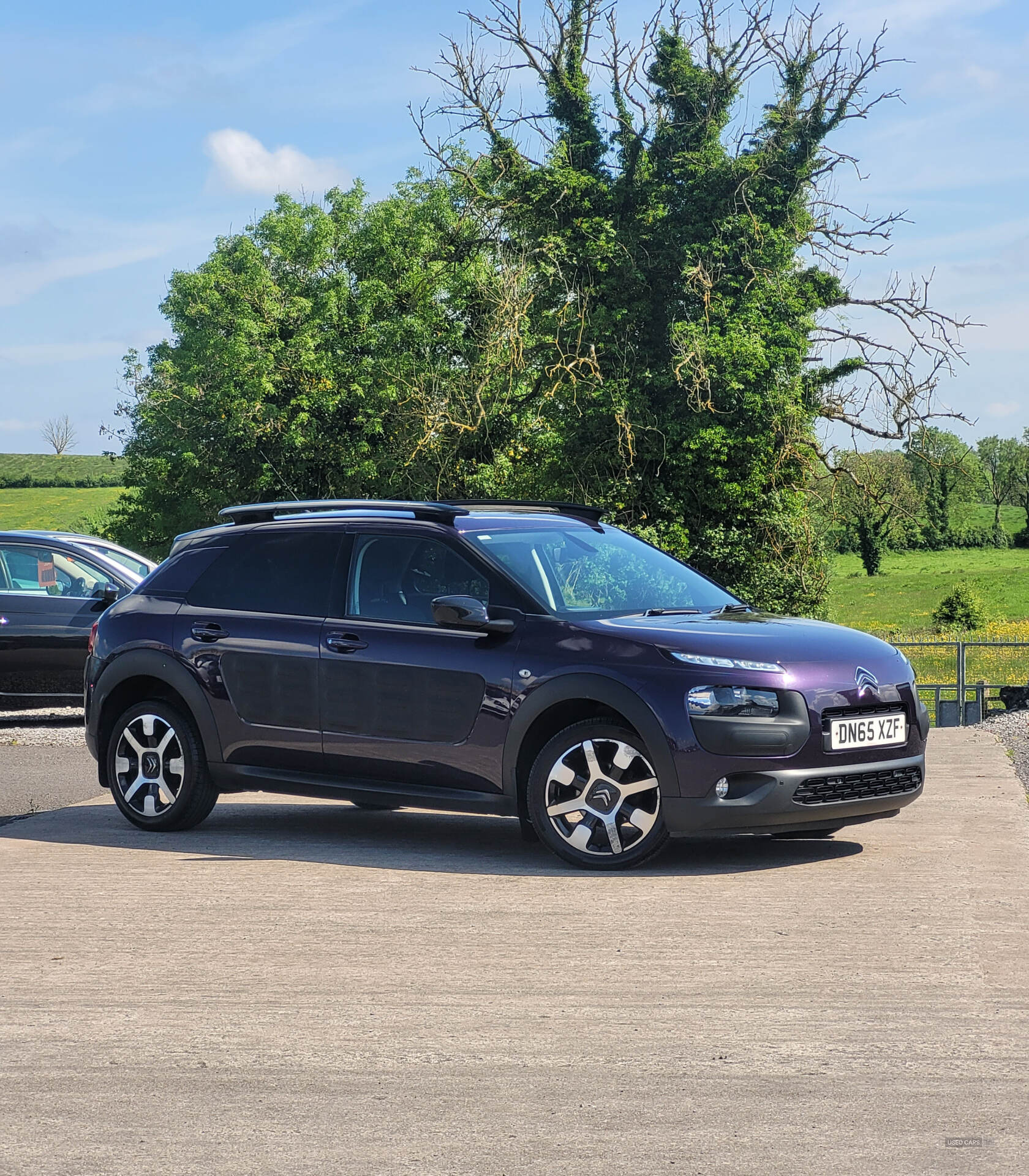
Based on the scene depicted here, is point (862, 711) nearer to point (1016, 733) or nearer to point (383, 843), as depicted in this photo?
point (383, 843)

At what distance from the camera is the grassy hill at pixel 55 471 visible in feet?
327

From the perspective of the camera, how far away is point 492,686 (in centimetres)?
760

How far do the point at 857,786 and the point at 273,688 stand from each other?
3010 millimetres

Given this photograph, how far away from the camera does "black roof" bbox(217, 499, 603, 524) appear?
8.27 metres

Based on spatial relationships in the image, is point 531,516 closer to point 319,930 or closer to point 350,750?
point 350,750

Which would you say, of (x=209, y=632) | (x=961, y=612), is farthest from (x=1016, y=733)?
(x=961, y=612)

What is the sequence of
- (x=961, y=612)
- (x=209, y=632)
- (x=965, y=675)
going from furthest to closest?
1. (x=961, y=612)
2. (x=965, y=675)
3. (x=209, y=632)

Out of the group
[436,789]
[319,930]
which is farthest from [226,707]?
[319,930]

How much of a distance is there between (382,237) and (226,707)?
42697mm

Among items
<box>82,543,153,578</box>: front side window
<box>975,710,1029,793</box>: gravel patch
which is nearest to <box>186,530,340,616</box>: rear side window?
<box>975,710,1029,793</box>: gravel patch

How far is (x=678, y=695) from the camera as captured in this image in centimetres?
717

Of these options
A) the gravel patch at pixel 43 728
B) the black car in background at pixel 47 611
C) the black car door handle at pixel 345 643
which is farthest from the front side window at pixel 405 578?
the black car in background at pixel 47 611

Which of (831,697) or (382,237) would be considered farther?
(382,237)

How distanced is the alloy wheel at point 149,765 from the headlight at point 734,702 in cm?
313
